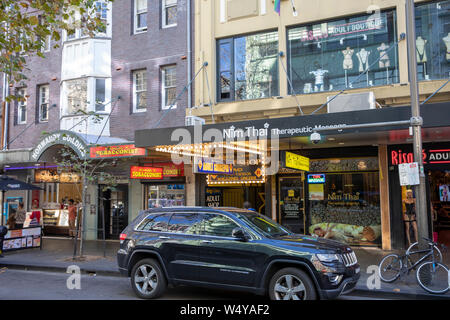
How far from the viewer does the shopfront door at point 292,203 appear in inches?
582

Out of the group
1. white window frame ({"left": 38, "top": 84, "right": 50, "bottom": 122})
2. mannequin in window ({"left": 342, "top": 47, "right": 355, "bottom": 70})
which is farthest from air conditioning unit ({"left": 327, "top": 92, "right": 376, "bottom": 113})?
white window frame ({"left": 38, "top": 84, "right": 50, "bottom": 122})

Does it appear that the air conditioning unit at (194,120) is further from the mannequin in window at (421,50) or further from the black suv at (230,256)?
the mannequin in window at (421,50)

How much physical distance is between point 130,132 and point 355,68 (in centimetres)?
897

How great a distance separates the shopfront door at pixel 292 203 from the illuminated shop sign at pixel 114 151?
5318 mm

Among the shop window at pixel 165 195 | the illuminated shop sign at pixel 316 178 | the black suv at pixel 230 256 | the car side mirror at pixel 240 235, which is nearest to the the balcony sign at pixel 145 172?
the shop window at pixel 165 195

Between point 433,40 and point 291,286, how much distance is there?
31.4 ft

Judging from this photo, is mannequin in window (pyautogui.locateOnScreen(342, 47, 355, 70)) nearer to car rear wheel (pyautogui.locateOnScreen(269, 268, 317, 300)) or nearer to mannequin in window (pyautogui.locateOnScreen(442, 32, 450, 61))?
mannequin in window (pyautogui.locateOnScreen(442, 32, 450, 61))

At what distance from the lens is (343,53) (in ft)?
45.0

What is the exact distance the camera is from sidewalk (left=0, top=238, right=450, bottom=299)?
830 centimetres

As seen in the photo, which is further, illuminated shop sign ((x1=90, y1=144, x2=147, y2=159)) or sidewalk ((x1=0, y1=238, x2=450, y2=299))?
illuminated shop sign ((x1=90, y1=144, x2=147, y2=159))

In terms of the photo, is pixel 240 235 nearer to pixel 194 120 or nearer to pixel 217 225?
pixel 217 225

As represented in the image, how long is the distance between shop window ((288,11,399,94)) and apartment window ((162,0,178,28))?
511cm
